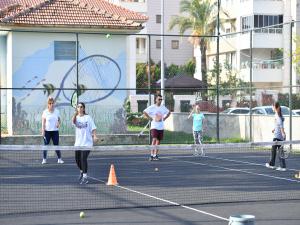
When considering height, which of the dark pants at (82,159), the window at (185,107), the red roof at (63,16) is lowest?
the dark pants at (82,159)

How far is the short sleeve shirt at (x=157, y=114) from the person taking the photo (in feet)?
67.2

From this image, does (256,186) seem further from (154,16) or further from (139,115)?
(154,16)

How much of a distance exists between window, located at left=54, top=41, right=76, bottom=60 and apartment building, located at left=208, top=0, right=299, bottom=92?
2311 cm

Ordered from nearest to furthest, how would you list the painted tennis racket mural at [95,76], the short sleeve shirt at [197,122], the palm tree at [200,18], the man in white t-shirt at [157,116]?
the man in white t-shirt at [157,116] → the short sleeve shirt at [197,122] → the painted tennis racket mural at [95,76] → the palm tree at [200,18]

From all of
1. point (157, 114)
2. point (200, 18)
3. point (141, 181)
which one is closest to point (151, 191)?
point (141, 181)

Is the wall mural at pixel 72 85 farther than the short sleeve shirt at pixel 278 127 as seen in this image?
Yes

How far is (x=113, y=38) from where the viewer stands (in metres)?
30.4

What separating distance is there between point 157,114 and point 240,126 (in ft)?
28.2

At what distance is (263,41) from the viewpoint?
53.0m

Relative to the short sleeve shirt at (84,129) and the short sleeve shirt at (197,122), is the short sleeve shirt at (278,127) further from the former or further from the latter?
the short sleeve shirt at (84,129)

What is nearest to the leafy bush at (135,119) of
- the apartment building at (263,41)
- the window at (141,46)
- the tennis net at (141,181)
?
the tennis net at (141,181)

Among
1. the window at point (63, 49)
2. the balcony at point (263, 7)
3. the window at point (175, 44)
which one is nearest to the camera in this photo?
the window at point (63, 49)

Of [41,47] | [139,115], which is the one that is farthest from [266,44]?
[41,47]

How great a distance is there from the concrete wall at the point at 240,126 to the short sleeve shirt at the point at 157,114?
559 cm
